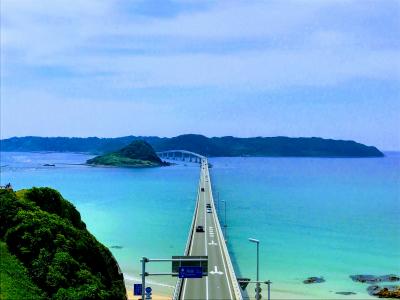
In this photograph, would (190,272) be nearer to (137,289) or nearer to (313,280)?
(137,289)

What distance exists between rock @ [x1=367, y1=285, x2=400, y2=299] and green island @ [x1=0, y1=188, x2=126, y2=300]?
26.7 metres

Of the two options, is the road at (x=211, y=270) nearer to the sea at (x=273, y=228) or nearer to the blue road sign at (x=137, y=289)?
the sea at (x=273, y=228)

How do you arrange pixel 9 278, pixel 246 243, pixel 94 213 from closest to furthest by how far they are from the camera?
pixel 9 278 → pixel 246 243 → pixel 94 213

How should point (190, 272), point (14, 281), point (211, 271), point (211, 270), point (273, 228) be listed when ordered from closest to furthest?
point (14, 281), point (190, 272), point (211, 271), point (211, 270), point (273, 228)

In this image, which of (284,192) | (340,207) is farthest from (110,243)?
(284,192)

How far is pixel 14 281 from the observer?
85.8 ft

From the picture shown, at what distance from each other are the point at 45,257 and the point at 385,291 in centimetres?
3392

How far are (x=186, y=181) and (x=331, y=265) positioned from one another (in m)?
119

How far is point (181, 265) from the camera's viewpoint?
1140 inches

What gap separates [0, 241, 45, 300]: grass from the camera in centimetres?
2441

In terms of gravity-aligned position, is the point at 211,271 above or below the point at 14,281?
below

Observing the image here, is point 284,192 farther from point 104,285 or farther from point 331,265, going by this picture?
point 104,285

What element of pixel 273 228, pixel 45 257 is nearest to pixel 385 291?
pixel 45 257

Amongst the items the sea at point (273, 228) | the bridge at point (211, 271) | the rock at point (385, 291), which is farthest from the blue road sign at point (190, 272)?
the rock at point (385, 291)
